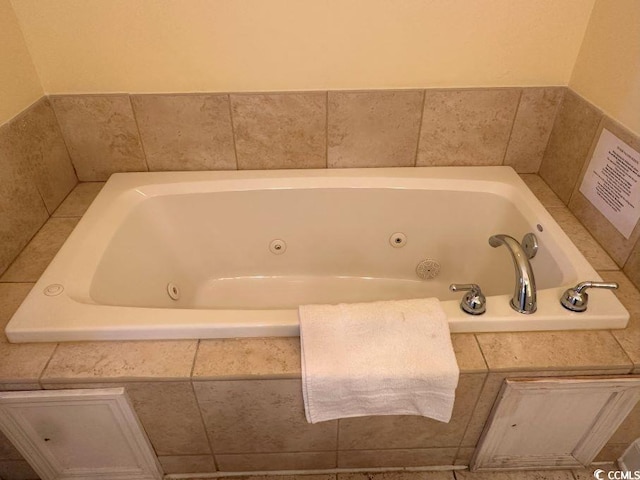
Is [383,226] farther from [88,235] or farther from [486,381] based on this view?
[88,235]

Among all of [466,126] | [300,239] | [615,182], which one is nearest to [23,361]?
[300,239]

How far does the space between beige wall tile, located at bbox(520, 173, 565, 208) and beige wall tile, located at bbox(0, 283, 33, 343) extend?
5.07 feet

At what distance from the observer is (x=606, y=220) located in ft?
3.90

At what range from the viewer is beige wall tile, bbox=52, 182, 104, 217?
4.49ft

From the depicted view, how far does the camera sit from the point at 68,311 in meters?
0.98

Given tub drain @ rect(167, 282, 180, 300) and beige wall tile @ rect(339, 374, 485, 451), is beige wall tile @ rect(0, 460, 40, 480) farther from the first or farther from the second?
beige wall tile @ rect(339, 374, 485, 451)

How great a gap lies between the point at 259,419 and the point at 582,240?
1.03 m

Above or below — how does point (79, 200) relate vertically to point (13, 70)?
below

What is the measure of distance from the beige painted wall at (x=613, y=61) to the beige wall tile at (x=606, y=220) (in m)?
0.03

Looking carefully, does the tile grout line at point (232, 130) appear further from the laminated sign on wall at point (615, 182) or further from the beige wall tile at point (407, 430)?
the laminated sign on wall at point (615, 182)

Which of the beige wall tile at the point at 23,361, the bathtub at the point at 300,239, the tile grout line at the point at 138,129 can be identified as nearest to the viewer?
the beige wall tile at the point at 23,361

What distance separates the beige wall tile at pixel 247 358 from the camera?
2.93 ft

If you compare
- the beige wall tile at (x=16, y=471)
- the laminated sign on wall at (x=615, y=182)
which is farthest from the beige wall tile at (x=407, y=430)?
the beige wall tile at (x=16, y=471)

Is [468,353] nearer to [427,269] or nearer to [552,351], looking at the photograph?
[552,351]
